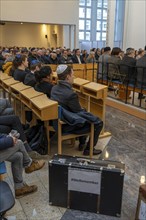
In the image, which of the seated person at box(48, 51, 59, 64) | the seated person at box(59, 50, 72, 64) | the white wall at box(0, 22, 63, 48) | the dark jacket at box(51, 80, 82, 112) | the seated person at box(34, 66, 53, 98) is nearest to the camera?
the dark jacket at box(51, 80, 82, 112)

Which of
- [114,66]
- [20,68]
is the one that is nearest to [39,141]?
[20,68]

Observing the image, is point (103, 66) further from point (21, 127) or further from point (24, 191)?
point (24, 191)

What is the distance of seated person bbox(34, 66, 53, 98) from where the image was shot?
3.12m

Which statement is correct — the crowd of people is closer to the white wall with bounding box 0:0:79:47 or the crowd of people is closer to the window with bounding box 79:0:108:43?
the white wall with bounding box 0:0:79:47

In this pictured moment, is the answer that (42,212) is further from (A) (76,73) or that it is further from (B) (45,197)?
(A) (76,73)

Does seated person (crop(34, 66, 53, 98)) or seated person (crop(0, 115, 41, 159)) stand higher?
seated person (crop(34, 66, 53, 98))

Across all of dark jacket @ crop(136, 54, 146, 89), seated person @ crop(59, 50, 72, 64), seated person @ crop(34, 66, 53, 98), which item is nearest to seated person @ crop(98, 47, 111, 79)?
dark jacket @ crop(136, 54, 146, 89)

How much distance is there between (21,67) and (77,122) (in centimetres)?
210

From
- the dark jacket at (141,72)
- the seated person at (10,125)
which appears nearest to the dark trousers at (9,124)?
the seated person at (10,125)

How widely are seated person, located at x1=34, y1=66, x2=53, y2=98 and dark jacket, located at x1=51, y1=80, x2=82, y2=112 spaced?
40 cm

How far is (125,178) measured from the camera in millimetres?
2586

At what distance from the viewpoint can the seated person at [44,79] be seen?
10.2ft

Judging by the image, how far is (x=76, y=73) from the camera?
24.5ft

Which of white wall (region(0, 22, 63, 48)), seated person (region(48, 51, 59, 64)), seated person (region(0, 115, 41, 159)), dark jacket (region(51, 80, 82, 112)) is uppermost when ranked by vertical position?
white wall (region(0, 22, 63, 48))
